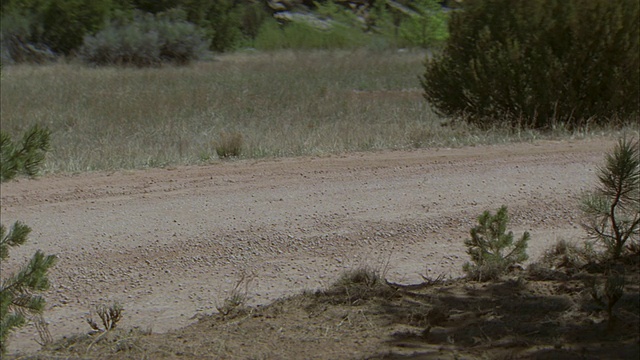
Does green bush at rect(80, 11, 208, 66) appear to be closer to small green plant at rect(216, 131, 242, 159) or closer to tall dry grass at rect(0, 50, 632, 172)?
tall dry grass at rect(0, 50, 632, 172)

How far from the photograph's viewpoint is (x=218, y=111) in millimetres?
15875

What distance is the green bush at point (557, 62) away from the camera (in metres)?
11.8

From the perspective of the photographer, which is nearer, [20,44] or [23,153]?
[23,153]

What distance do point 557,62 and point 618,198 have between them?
7.43 m

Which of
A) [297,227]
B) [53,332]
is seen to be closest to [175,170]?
[297,227]

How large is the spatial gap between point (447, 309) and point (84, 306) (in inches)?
111

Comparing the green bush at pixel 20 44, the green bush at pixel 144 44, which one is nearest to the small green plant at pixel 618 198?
the green bush at pixel 144 44

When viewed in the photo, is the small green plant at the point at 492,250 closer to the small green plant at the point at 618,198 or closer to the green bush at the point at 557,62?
the small green plant at the point at 618,198

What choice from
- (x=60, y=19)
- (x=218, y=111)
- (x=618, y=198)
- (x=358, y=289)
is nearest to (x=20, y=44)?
(x=60, y=19)

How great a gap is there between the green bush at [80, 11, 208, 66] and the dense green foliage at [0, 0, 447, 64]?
48 mm

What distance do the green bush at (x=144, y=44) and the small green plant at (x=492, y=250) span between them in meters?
21.9

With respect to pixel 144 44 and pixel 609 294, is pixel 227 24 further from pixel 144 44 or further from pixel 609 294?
pixel 609 294

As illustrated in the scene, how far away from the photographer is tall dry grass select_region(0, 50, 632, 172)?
391 inches

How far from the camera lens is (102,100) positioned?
55.7 ft
